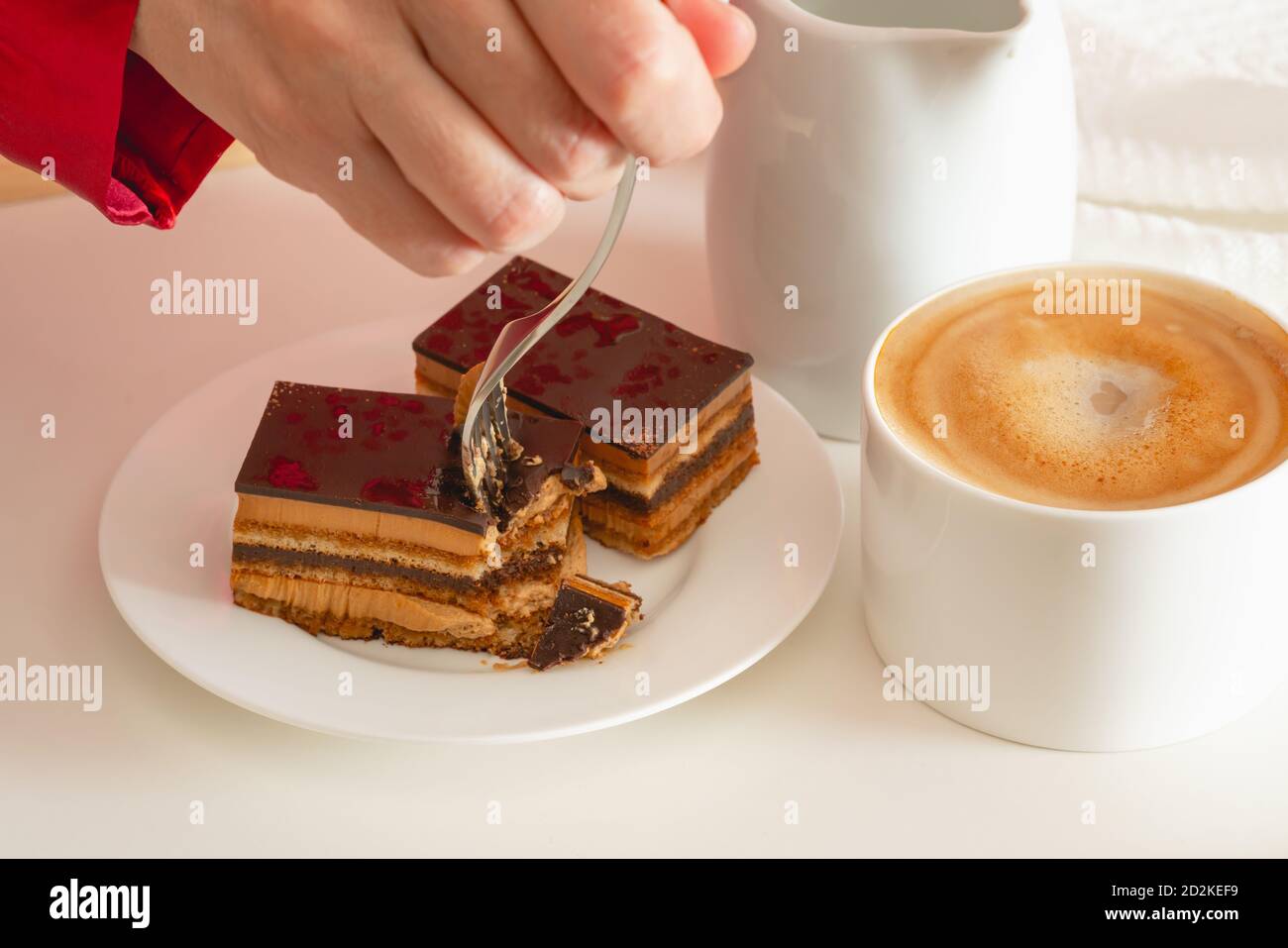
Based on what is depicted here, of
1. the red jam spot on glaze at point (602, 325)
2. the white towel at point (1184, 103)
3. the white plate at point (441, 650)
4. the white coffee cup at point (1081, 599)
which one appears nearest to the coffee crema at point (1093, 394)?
the white coffee cup at point (1081, 599)

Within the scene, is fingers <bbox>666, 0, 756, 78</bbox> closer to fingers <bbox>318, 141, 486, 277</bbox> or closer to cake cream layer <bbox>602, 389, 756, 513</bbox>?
fingers <bbox>318, 141, 486, 277</bbox>

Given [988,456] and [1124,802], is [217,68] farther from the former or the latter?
[1124,802]

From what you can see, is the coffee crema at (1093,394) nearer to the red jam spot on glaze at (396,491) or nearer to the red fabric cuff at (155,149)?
the red jam spot on glaze at (396,491)

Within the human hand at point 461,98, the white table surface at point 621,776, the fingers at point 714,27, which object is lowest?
the white table surface at point 621,776

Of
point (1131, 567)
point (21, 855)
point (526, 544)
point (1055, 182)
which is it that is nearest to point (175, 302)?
point (526, 544)

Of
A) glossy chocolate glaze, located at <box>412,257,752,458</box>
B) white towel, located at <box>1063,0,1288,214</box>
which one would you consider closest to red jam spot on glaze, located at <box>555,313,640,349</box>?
glossy chocolate glaze, located at <box>412,257,752,458</box>

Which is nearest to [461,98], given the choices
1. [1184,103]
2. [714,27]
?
[714,27]
